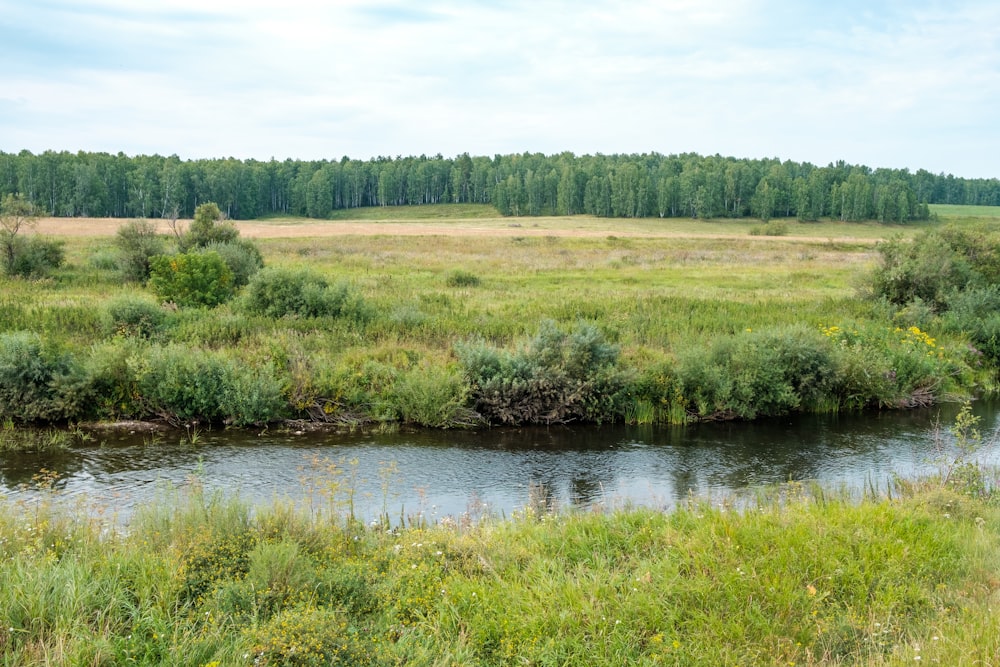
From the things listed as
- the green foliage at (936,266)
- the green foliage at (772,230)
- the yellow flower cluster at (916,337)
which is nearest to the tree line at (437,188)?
the green foliage at (772,230)

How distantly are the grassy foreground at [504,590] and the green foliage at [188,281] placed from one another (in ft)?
55.6

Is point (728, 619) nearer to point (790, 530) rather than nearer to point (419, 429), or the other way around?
point (790, 530)

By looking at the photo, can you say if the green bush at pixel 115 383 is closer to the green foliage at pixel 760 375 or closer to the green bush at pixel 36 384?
the green bush at pixel 36 384

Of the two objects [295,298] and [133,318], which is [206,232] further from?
[133,318]

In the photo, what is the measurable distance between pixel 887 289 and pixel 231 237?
2941 cm

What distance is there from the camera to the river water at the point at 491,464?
496 inches

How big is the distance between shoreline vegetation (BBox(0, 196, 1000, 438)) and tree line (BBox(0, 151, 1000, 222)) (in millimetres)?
76444

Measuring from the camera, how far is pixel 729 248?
187 feet

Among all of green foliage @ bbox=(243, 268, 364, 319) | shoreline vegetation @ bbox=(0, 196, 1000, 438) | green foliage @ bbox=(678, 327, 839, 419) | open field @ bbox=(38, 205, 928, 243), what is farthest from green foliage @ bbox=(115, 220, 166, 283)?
open field @ bbox=(38, 205, 928, 243)

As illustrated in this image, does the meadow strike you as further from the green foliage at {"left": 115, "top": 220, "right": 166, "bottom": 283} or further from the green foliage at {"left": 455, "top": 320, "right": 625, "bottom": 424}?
the green foliage at {"left": 115, "top": 220, "right": 166, "bottom": 283}

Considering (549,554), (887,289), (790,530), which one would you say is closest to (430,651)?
(549,554)

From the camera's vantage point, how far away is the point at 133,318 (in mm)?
20422

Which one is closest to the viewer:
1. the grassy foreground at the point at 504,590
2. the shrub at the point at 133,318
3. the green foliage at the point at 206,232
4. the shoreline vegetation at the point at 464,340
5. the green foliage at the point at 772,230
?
the grassy foreground at the point at 504,590

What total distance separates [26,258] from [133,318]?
1528 cm
